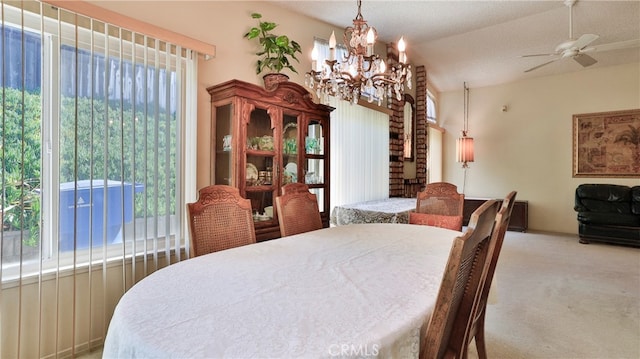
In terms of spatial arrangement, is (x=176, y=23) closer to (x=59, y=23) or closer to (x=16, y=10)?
(x=59, y=23)

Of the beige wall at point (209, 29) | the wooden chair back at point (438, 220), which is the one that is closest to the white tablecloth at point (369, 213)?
the wooden chair back at point (438, 220)

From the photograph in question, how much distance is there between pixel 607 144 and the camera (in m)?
5.20

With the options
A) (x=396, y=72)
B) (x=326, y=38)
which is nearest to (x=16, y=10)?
(x=396, y=72)

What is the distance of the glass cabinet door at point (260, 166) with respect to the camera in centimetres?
246

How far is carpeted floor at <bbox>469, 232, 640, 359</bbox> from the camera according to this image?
1.95 m

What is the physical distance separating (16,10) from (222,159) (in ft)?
4.51

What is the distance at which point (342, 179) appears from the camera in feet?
12.1

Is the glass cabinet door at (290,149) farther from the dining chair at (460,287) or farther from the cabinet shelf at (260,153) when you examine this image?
the dining chair at (460,287)

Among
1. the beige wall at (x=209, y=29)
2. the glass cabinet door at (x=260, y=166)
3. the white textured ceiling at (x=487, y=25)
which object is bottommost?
the glass cabinet door at (x=260, y=166)

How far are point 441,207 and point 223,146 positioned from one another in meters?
1.94

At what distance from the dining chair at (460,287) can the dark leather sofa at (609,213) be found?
5091 mm

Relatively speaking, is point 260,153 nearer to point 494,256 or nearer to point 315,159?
point 315,159

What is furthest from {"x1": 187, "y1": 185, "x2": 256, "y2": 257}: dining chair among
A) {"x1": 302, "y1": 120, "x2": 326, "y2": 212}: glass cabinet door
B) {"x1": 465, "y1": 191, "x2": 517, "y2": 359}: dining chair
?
{"x1": 465, "y1": 191, "x2": 517, "y2": 359}: dining chair

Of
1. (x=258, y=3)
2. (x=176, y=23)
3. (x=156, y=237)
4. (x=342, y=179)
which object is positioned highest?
(x=258, y=3)
